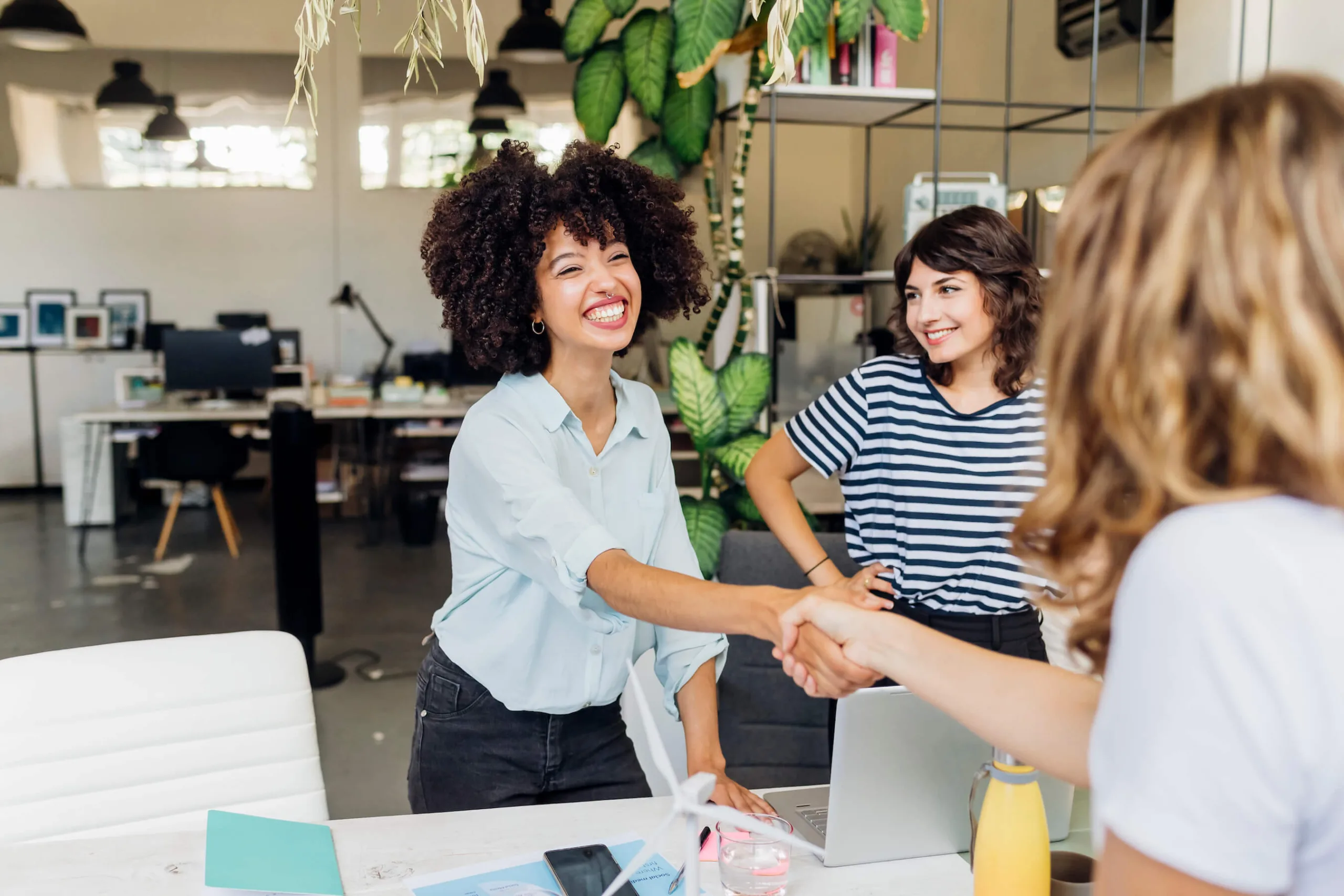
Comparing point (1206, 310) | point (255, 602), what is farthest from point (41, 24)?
point (1206, 310)

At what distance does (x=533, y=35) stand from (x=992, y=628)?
258 inches

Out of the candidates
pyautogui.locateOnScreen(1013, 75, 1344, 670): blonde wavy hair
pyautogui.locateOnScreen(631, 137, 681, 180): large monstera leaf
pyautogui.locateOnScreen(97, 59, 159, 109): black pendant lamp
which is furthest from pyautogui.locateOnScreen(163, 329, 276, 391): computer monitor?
pyautogui.locateOnScreen(1013, 75, 1344, 670): blonde wavy hair

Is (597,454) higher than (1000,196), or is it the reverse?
(1000,196)

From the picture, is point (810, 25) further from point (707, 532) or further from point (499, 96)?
point (499, 96)

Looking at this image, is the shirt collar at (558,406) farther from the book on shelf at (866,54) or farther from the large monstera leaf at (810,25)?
the book on shelf at (866,54)

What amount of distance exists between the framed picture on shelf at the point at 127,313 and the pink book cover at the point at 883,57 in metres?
7.46

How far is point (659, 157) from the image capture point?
3500mm

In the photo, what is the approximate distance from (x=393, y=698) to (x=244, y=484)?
556 cm

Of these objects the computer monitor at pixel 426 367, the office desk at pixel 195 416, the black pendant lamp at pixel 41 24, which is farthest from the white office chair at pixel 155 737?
the black pendant lamp at pixel 41 24

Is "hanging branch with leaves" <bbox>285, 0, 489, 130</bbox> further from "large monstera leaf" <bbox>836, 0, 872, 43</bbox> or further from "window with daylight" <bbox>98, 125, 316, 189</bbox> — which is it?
"window with daylight" <bbox>98, 125, 316, 189</bbox>

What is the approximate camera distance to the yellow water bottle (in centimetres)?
102

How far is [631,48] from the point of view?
3.43m

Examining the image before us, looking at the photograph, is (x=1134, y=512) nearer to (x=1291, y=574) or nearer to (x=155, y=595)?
(x=1291, y=574)

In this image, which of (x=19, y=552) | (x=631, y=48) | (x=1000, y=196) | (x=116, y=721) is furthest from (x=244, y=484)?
(x=116, y=721)
